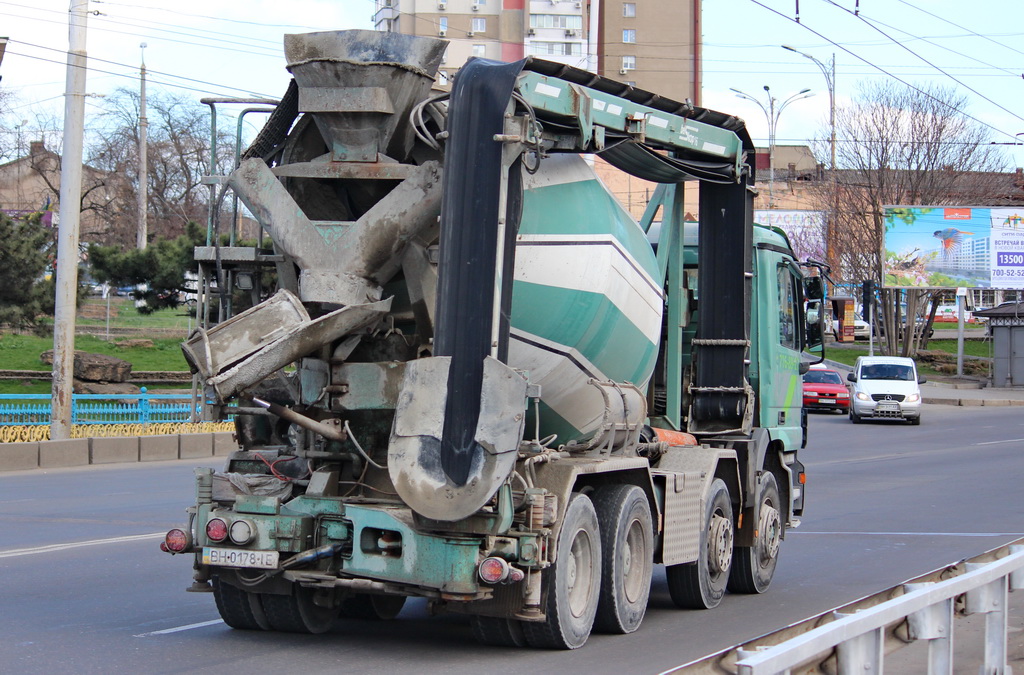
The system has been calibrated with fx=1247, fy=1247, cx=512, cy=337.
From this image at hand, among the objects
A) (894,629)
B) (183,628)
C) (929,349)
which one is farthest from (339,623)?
(929,349)

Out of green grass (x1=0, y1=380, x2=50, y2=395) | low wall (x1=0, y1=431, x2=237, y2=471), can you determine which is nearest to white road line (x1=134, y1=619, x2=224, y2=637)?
low wall (x1=0, y1=431, x2=237, y2=471)

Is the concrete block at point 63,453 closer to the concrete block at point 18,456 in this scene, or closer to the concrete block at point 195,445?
the concrete block at point 18,456

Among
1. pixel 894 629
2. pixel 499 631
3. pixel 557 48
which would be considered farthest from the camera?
pixel 557 48

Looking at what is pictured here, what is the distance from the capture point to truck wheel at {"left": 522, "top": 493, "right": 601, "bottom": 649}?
7168mm

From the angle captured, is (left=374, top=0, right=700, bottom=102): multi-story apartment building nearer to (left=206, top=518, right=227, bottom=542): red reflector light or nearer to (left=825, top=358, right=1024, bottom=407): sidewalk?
(left=825, top=358, right=1024, bottom=407): sidewalk

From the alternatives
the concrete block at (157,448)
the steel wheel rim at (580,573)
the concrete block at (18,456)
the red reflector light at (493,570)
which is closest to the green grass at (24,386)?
the concrete block at (157,448)

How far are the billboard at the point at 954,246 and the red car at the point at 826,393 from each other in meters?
14.6

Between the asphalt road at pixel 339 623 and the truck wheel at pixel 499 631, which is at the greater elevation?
the truck wheel at pixel 499 631

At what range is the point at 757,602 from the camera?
1016 centimetres

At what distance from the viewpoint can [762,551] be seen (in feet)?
35.0

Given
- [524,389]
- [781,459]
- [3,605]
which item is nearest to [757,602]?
[781,459]

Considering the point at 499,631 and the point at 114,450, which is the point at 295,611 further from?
the point at 114,450

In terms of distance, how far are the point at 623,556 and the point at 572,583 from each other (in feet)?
2.18

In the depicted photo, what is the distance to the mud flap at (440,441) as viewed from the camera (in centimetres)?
658
